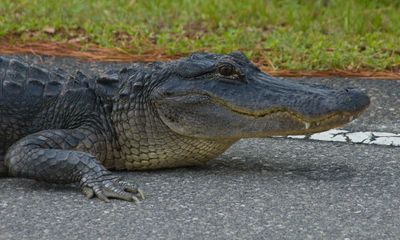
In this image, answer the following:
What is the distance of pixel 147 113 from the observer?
529cm

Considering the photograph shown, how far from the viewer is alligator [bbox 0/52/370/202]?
4992 millimetres

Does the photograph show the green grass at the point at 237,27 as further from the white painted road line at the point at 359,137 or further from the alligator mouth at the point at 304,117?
the alligator mouth at the point at 304,117

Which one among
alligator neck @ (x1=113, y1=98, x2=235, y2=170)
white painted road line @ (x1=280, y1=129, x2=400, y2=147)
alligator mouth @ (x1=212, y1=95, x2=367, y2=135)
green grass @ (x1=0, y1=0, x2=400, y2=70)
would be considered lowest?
white painted road line @ (x1=280, y1=129, x2=400, y2=147)

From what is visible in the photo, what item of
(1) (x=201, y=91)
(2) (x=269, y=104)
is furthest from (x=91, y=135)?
(2) (x=269, y=104)

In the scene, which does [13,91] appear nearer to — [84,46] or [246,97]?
[246,97]

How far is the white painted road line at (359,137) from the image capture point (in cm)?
601

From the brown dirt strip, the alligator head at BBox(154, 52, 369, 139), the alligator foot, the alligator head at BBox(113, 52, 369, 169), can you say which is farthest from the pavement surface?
the brown dirt strip

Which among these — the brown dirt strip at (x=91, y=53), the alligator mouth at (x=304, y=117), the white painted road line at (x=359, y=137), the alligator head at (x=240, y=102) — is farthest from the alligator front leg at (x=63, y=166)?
the brown dirt strip at (x=91, y=53)

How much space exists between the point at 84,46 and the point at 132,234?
4045mm

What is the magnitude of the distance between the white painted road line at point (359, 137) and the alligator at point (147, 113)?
3.11ft

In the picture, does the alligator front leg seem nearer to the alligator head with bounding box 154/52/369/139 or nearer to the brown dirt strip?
the alligator head with bounding box 154/52/369/139

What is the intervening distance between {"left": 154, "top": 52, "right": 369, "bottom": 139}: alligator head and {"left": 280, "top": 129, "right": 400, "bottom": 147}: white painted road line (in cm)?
97

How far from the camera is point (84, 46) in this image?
8.08 m

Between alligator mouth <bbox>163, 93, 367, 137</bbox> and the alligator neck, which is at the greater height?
alligator mouth <bbox>163, 93, 367, 137</bbox>
